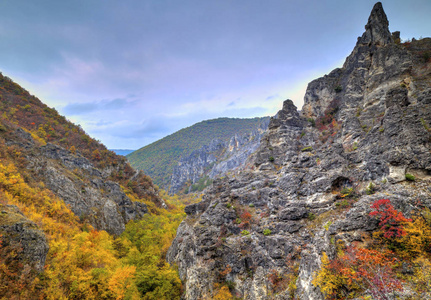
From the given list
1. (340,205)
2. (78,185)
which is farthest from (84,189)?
(340,205)

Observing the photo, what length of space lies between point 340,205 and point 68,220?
164 feet

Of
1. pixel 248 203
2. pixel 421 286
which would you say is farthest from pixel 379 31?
pixel 421 286

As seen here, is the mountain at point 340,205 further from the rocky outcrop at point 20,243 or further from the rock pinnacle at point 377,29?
the rocky outcrop at point 20,243

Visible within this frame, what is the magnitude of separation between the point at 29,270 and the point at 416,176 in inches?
1548

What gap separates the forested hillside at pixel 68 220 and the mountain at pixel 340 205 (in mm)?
10082

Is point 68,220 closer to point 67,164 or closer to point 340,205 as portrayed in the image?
point 67,164

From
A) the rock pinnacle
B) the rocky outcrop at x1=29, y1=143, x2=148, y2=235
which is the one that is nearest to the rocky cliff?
the rocky outcrop at x1=29, y1=143, x2=148, y2=235

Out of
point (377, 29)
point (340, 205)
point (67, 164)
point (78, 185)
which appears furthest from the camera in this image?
point (67, 164)

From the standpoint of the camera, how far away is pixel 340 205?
22.9 metres

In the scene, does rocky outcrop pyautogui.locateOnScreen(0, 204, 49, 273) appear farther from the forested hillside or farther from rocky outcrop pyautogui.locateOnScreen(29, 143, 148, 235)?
rocky outcrop pyautogui.locateOnScreen(29, 143, 148, 235)

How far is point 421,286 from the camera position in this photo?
35.0 ft

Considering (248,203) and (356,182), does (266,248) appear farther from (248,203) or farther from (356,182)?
(356,182)

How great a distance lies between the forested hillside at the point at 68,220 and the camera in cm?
1739

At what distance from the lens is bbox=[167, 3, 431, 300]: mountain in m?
13.9
